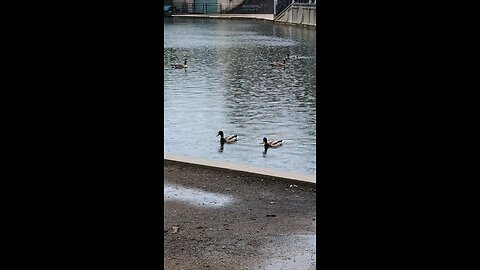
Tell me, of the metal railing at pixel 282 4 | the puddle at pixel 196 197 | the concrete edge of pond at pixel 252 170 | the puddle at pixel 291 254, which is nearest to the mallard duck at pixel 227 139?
the concrete edge of pond at pixel 252 170

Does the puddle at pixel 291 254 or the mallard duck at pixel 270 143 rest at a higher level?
the puddle at pixel 291 254

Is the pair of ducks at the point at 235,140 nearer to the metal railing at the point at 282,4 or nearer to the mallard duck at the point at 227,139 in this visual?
the mallard duck at the point at 227,139

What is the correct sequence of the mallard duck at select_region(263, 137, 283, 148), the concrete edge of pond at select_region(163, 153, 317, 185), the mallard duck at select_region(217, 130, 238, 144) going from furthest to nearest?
the mallard duck at select_region(217, 130, 238, 144) < the mallard duck at select_region(263, 137, 283, 148) < the concrete edge of pond at select_region(163, 153, 317, 185)

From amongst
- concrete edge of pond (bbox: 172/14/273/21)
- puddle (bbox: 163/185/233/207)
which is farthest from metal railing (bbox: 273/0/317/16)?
puddle (bbox: 163/185/233/207)

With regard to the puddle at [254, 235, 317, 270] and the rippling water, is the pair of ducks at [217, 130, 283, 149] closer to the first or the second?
the rippling water

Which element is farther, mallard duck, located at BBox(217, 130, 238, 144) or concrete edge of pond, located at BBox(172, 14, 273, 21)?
concrete edge of pond, located at BBox(172, 14, 273, 21)

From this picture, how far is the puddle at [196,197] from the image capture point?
5.97 m

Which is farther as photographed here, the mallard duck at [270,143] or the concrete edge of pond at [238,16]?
the concrete edge of pond at [238,16]

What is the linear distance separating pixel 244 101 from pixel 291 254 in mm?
12582

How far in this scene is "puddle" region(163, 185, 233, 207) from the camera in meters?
5.97

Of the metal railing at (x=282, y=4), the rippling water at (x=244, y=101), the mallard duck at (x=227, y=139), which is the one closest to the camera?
the rippling water at (x=244, y=101)

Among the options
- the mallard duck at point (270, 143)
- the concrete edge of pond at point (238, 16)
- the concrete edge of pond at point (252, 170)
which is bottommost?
the mallard duck at point (270, 143)
